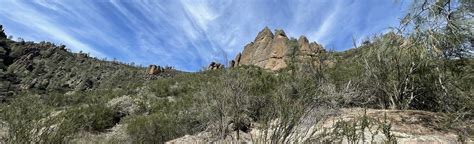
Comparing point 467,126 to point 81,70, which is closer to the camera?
point 467,126

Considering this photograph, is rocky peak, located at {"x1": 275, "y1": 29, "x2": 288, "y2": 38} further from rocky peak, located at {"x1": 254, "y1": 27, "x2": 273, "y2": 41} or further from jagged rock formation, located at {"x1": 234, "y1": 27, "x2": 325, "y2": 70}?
rocky peak, located at {"x1": 254, "y1": 27, "x2": 273, "y2": 41}

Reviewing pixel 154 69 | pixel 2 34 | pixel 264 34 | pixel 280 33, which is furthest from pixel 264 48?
pixel 2 34

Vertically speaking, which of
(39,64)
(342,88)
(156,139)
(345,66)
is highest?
(39,64)

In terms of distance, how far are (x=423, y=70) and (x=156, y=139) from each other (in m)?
8.58

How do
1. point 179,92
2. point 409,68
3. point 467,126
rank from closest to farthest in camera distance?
point 467,126
point 409,68
point 179,92

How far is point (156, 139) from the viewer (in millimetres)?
15133

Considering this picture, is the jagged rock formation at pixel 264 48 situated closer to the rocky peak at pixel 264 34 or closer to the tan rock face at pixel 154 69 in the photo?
the rocky peak at pixel 264 34

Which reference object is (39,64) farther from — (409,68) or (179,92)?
(409,68)

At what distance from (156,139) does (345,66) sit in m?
6.89

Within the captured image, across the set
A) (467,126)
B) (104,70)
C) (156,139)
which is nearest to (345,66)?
(156,139)

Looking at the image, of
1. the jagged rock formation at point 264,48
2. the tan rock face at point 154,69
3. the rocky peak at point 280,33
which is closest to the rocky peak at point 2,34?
the tan rock face at point 154,69

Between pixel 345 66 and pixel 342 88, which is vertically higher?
pixel 345 66

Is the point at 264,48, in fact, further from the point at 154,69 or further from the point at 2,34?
the point at 2,34

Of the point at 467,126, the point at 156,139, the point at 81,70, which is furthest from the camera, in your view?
the point at 81,70
